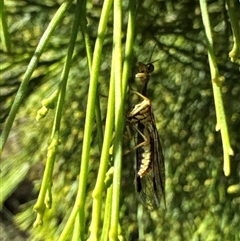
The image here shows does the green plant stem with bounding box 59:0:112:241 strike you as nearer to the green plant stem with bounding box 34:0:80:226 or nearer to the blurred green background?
the green plant stem with bounding box 34:0:80:226

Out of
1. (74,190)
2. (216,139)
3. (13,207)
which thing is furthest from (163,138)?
(13,207)

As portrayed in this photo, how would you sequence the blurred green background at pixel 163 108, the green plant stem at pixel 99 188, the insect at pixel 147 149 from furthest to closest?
the blurred green background at pixel 163 108, the insect at pixel 147 149, the green plant stem at pixel 99 188

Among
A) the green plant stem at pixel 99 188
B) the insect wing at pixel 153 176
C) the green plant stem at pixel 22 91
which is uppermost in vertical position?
the green plant stem at pixel 22 91

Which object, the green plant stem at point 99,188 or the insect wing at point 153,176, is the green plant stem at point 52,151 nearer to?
the green plant stem at point 99,188

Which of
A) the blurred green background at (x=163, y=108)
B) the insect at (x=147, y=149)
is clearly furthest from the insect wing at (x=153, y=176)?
the blurred green background at (x=163, y=108)

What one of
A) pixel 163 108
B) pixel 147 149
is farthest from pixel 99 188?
pixel 163 108

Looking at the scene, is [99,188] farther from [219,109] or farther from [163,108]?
[163,108]
